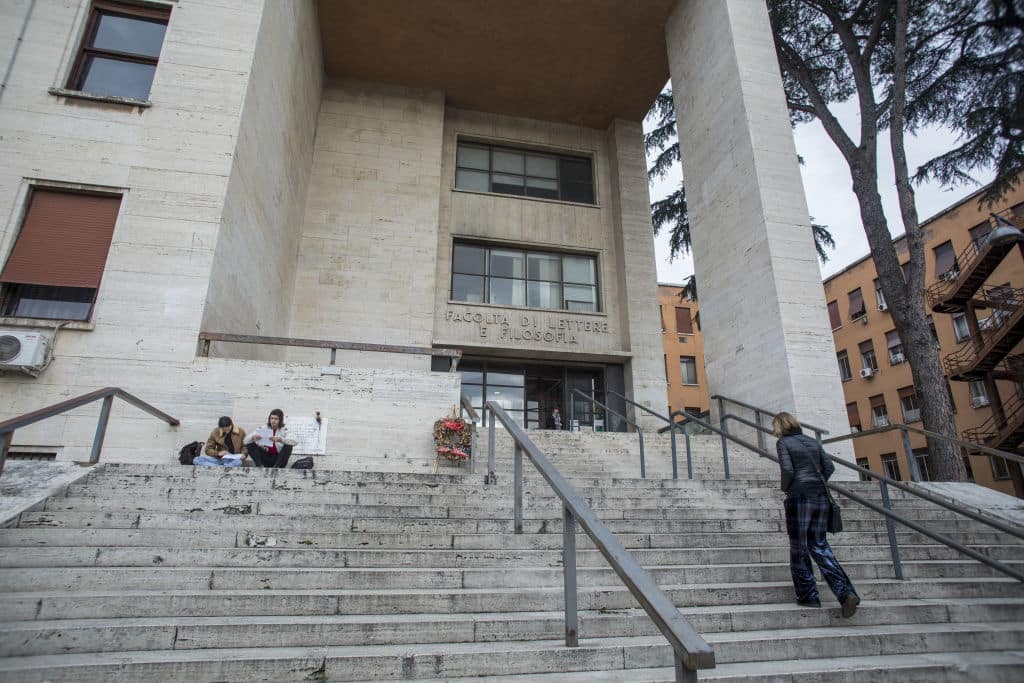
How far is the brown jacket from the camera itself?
7.02 metres

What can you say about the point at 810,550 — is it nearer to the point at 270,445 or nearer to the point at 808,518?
the point at 808,518

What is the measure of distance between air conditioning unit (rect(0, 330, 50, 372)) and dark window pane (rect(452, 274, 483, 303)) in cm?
875

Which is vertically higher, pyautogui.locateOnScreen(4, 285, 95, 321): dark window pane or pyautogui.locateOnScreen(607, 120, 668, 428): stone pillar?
pyautogui.locateOnScreen(607, 120, 668, 428): stone pillar

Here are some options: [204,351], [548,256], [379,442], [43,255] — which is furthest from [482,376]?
[43,255]

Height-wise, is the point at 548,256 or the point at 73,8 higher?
the point at 73,8

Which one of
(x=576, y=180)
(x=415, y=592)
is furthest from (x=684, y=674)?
(x=576, y=180)

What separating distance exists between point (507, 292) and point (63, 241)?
9.35 m

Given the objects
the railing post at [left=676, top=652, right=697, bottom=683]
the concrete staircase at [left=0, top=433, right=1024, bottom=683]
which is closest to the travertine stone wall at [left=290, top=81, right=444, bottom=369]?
the concrete staircase at [left=0, top=433, right=1024, bottom=683]

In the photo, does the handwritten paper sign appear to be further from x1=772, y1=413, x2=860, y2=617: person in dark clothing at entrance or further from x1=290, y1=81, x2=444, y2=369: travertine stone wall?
x1=772, y1=413, x2=860, y2=617: person in dark clothing at entrance

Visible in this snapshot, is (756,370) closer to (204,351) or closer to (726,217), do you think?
(726,217)

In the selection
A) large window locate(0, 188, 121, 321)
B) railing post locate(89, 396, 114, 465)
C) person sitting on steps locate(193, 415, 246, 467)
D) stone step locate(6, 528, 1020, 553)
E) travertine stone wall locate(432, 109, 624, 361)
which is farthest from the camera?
travertine stone wall locate(432, 109, 624, 361)

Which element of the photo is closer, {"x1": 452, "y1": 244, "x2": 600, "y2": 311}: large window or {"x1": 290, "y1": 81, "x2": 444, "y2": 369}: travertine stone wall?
{"x1": 290, "y1": 81, "x2": 444, "y2": 369}: travertine stone wall

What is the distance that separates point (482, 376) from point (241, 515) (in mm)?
10217

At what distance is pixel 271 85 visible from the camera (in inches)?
427
